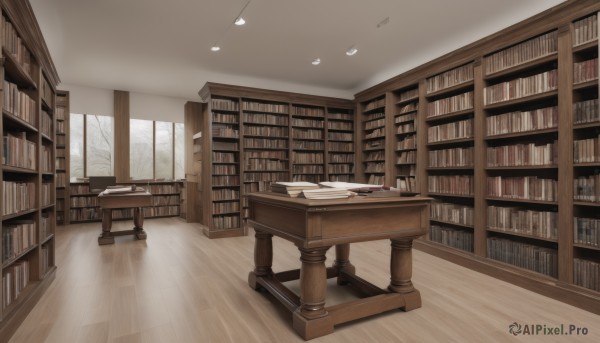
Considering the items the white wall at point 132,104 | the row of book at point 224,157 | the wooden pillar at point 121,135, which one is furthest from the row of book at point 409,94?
the wooden pillar at point 121,135

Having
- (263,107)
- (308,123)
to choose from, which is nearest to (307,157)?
(308,123)

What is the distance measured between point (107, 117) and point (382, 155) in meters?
6.48

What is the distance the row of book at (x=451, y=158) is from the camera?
391cm

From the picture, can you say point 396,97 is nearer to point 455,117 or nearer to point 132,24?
point 455,117

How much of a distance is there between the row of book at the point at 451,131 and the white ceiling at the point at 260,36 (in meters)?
1.12

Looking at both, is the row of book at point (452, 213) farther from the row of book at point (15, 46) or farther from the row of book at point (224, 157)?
the row of book at point (15, 46)

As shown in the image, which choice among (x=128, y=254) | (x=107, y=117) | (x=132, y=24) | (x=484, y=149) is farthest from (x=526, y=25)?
(x=107, y=117)

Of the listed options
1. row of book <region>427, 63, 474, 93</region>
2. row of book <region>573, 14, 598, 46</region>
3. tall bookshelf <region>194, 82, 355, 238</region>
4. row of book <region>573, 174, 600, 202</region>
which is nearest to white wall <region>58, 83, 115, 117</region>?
tall bookshelf <region>194, 82, 355, 238</region>

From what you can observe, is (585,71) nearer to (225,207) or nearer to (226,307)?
(226,307)

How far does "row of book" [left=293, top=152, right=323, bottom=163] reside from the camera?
6.22 meters

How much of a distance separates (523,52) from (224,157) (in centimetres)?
457

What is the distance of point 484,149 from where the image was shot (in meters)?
3.67

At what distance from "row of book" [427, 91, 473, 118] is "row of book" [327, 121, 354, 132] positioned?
2.28m

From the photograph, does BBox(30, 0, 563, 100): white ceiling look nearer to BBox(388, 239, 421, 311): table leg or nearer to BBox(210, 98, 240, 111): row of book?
BBox(210, 98, 240, 111): row of book
